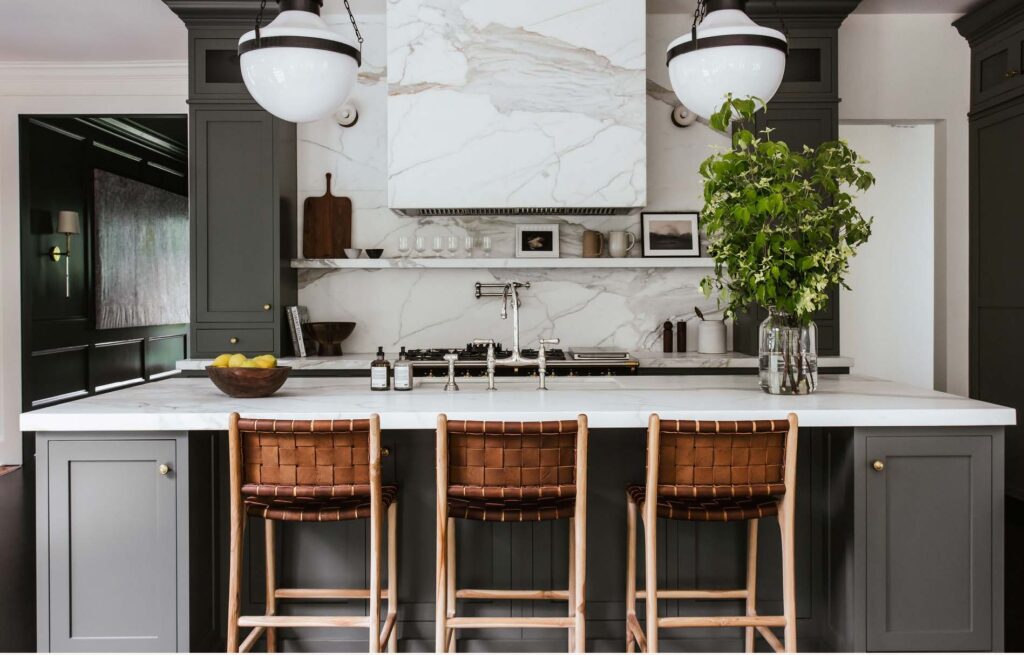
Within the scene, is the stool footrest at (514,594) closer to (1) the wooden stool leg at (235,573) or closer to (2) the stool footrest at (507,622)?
(2) the stool footrest at (507,622)

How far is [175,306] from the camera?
7.99m

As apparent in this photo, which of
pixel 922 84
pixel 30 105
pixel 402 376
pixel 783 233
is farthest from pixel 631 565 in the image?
pixel 30 105

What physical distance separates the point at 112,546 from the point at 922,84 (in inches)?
204

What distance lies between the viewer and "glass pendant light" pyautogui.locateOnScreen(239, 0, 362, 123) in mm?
2119

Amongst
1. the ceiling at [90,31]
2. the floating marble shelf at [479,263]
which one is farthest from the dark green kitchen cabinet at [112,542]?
the ceiling at [90,31]

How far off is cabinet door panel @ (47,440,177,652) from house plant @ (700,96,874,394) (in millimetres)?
1895

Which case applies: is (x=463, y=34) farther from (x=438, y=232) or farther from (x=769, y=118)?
(x=769, y=118)

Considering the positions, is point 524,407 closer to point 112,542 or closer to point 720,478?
point 720,478

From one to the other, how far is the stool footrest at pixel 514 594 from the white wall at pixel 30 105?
14.4 ft

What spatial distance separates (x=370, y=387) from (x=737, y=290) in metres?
1.36

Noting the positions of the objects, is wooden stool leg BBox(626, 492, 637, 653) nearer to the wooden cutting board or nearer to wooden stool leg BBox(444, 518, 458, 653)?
wooden stool leg BBox(444, 518, 458, 653)

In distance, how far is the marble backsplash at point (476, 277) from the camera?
465 centimetres

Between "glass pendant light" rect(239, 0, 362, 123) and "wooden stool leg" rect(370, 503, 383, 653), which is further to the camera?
"glass pendant light" rect(239, 0, 362, 123)

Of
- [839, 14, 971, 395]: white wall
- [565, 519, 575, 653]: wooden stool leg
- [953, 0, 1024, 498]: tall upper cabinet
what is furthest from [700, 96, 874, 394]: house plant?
[839, 14, 971, 395]: white wall
